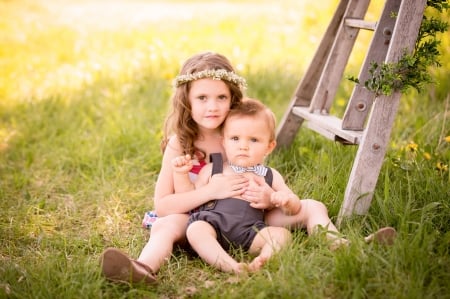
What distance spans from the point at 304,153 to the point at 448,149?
1.00 m

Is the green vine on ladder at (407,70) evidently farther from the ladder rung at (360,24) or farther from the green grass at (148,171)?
the green grass at (148,171)

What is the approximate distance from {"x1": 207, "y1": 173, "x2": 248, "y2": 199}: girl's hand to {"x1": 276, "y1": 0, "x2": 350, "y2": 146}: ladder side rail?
45.3 inches

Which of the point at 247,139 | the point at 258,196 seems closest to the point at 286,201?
the point at 258,196

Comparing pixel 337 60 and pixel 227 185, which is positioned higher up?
pixel 337 60

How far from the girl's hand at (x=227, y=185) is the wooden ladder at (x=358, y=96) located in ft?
1.85

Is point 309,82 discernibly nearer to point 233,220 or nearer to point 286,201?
point 286,201

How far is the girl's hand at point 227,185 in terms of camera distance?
9.22 ft

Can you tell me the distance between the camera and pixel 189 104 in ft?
10.2

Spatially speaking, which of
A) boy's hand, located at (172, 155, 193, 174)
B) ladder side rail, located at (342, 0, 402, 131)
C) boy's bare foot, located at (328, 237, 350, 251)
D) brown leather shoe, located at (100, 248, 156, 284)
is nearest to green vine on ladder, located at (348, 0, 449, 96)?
ladder side rail, located at (342, 0, 402, 131)

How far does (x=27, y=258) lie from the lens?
9.14 feet

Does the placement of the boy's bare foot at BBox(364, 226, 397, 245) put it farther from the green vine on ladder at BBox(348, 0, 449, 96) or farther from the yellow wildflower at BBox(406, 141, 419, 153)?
the yellow wildflower at BBox(406, 141, 419, 153)

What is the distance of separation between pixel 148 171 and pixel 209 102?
1293 mm

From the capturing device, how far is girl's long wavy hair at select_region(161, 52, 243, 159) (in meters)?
3.07

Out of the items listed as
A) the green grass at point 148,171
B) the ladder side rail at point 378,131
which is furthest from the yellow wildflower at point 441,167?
the ladder side rail at point 378,131
